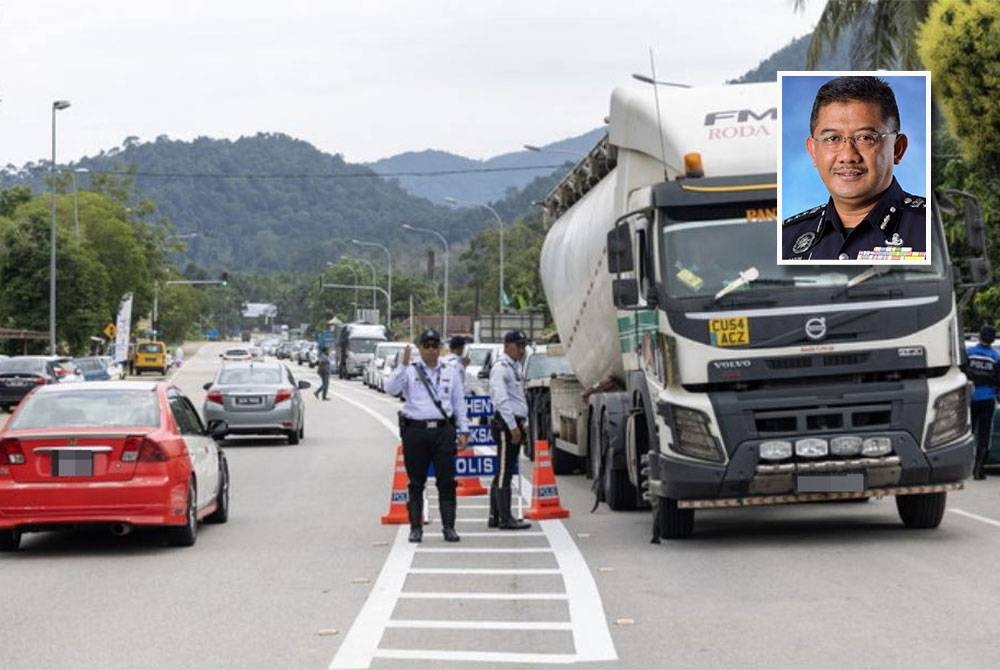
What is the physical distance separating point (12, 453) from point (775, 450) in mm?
6021

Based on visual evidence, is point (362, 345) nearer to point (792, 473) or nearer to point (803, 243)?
point (803, 243)

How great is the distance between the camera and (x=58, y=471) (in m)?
13.8

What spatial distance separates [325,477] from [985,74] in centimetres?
1042

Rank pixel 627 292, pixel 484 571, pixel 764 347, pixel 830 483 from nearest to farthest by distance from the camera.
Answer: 1. pixel 484 571
2. pixel 764 347
3. pixel 830 483
4. pixel 627 292

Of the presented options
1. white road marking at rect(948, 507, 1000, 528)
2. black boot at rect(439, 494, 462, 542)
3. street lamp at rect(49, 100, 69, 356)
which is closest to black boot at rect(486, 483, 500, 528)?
black boot at rect(439, 494, 462, 542)

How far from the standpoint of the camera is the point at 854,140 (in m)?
14.1

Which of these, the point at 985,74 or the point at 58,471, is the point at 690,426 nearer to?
the point at 58,471

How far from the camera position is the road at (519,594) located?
9.20 meters

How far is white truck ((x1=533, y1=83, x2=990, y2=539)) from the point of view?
13594mm

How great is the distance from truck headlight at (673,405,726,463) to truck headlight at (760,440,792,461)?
32 cm

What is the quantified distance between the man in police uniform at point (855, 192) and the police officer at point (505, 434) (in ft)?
10.8

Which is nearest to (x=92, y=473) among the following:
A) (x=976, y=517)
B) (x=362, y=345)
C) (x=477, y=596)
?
(x=477, y=596)

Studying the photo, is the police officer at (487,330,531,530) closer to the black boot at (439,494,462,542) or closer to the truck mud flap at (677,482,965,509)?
the black boot at (439,494,462,542)

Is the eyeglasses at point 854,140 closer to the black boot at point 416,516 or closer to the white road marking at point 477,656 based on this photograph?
the black boot at point 416,516
